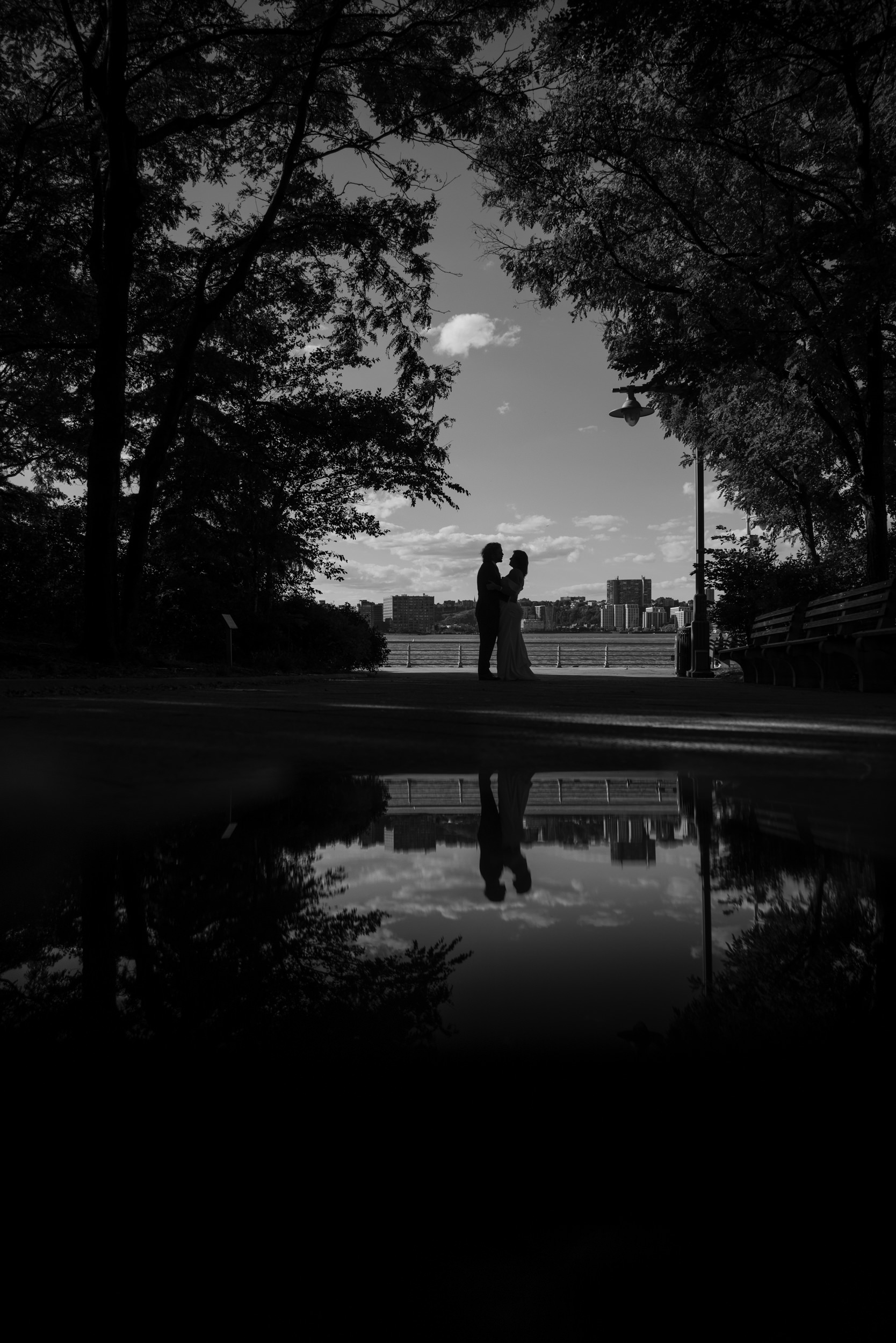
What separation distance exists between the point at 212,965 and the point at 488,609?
14.0 meters

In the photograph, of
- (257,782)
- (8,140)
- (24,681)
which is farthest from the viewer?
(8,140)

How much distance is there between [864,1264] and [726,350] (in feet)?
46.0

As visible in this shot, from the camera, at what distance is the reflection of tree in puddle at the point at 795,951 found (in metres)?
0.90

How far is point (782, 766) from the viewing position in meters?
3.02

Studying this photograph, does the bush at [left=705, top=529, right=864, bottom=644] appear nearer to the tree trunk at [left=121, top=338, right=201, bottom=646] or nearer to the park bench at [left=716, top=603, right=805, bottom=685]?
the park bench at [left=716, top=603, right=805, bottom=685]

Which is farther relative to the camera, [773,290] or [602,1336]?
[773,290]

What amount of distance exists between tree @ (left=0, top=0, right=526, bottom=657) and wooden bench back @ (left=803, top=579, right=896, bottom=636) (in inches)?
297

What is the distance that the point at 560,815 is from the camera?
6.95 ft

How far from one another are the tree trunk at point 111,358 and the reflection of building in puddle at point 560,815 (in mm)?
11088

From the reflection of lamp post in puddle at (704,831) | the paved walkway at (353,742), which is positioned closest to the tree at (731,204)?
the paved walkway at (353,742)

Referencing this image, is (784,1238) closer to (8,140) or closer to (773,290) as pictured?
(773,290)

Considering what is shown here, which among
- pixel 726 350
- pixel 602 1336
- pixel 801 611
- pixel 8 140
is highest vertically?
pixel 8 140

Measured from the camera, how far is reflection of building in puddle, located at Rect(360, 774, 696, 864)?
70.4 inches

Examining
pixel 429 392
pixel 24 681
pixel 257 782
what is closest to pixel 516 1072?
pixel 257 782
